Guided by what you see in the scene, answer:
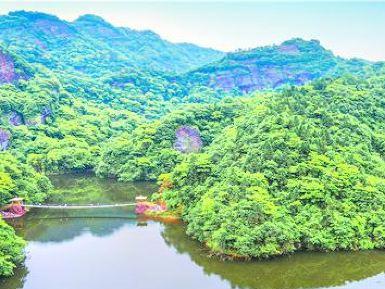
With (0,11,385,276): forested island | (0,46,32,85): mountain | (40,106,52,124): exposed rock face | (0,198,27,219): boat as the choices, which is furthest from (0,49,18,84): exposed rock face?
(0,198,27,219): boat

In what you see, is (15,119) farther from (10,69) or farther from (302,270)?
(302,270)

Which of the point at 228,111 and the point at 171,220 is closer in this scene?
the point at 171,220

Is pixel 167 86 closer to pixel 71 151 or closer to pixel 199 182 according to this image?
pixel 71 151

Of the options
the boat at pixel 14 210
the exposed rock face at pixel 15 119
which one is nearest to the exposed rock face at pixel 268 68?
the exposed rock face at pixel 15 119

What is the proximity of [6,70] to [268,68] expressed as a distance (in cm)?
6464

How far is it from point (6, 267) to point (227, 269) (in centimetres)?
1236

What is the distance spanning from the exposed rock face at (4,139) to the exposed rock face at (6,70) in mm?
22442

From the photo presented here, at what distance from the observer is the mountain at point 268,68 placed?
13500 cm

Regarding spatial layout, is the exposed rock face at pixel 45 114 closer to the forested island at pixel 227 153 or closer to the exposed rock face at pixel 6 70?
the forested island at pixel 227 153

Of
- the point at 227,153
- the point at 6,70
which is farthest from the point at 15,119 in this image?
the point at 227,153

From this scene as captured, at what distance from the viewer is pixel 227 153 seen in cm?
4769

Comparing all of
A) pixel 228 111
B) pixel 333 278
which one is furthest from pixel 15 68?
pixel 333 278

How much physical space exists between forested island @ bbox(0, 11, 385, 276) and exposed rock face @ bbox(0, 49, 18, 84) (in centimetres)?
22

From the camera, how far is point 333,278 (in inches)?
1298
